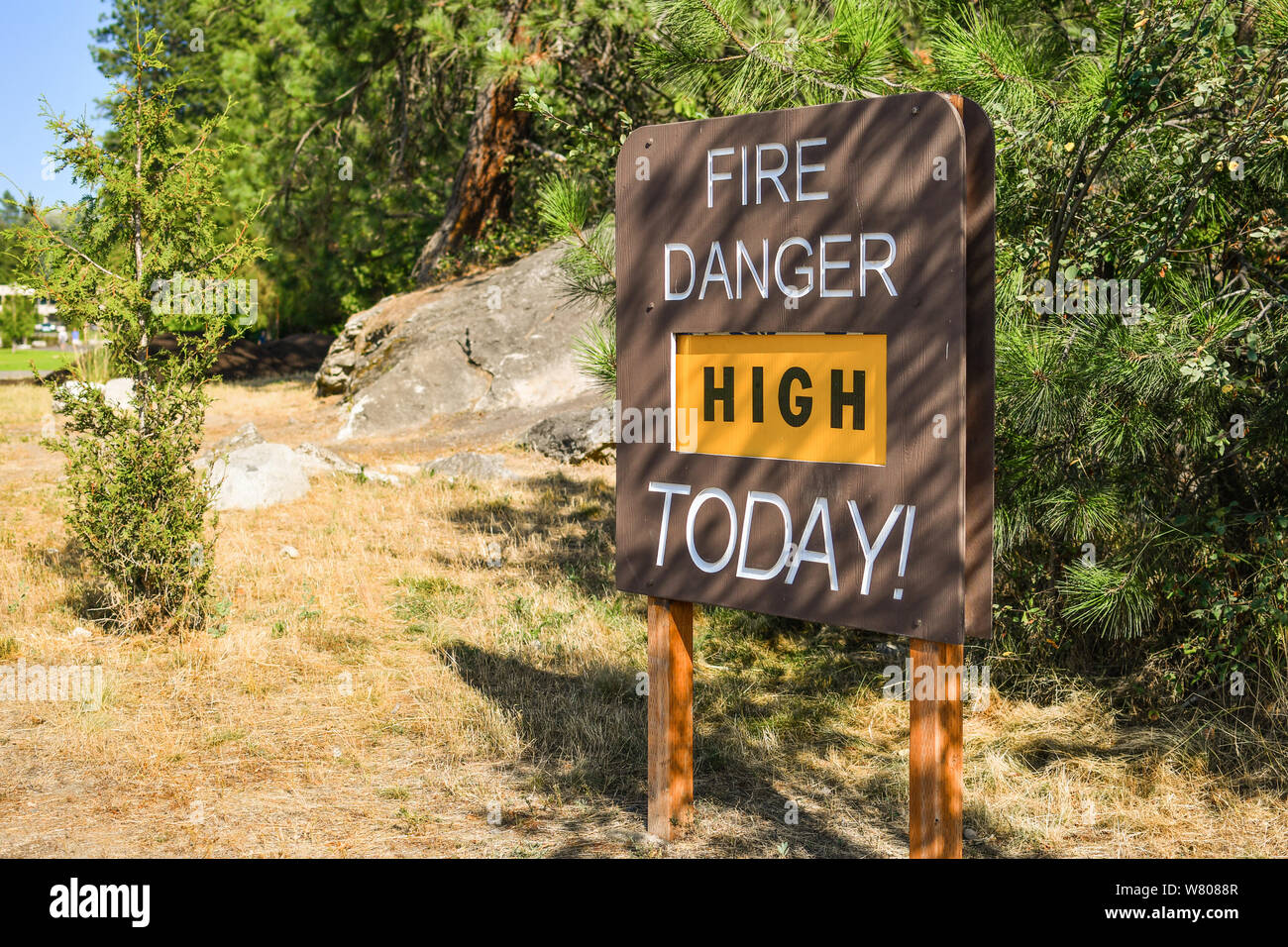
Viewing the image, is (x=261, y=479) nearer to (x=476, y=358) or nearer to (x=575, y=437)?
(x=575, y=437)

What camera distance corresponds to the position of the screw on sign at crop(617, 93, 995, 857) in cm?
292

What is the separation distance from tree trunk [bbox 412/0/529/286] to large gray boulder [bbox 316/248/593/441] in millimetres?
1358

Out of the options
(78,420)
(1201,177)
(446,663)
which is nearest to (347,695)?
(446,663)

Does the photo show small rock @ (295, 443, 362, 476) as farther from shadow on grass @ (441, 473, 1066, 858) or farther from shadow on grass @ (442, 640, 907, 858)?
shadow on grass @ (442, 640, 907, 858)

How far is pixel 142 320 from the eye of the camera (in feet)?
18.6

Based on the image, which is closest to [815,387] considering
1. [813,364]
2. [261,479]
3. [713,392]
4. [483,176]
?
[813,364]

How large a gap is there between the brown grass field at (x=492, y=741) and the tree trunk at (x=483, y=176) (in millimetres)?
9284

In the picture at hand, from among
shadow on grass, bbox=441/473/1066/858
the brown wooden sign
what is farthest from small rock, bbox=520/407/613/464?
the brown wooden sign

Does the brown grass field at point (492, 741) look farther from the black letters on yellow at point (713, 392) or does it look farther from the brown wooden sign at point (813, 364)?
the black letters on yellow at point (713, 392)

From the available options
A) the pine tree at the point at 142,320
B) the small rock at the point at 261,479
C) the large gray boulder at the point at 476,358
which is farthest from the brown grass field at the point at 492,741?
the large gray boulder at the point at 476,358

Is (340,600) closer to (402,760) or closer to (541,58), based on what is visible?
(402,760)

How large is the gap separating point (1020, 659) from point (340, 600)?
142 inches

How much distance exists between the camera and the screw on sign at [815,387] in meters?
2.92

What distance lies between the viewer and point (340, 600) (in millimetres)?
6195
